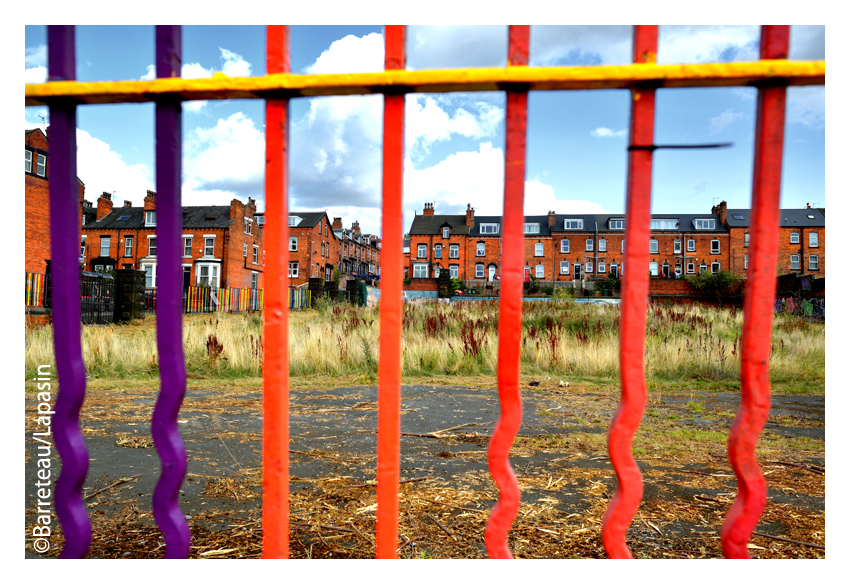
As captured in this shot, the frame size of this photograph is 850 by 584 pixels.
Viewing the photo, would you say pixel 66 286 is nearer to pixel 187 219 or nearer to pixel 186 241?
pixel 186 241

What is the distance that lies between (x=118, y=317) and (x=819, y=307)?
26424 millimetres

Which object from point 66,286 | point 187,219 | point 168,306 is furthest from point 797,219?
point 66,286

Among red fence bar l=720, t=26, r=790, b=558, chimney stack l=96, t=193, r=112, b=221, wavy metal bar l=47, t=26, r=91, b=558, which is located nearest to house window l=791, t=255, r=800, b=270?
red fence bar l=720, t=26, r=790, b=558

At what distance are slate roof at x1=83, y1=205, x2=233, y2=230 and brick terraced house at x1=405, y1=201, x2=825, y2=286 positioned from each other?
20843mm

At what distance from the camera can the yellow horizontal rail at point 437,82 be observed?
41.9 inches

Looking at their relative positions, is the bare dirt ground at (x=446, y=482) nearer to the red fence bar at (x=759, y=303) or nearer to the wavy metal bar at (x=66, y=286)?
the wavy metal bar at (x=66, y=286)

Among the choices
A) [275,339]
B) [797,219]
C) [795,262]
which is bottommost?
[275,339]

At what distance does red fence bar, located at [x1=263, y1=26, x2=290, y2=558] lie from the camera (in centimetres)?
118

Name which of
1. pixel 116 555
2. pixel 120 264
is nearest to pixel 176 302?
pixel 116 555

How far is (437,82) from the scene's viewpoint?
1134 mm

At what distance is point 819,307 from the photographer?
18484 mm

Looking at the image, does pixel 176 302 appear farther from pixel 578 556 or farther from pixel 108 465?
pixel 108 465

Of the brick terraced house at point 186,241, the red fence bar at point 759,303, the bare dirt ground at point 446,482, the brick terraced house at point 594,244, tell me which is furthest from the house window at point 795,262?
the red fence bar at point 759,303

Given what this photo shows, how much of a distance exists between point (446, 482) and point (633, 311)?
1.62m
